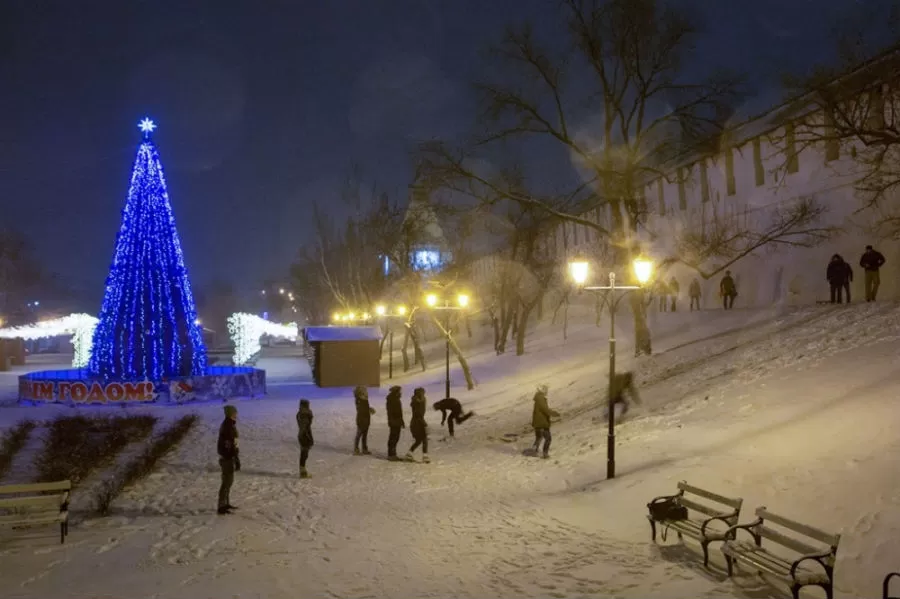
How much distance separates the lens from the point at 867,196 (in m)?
27.0

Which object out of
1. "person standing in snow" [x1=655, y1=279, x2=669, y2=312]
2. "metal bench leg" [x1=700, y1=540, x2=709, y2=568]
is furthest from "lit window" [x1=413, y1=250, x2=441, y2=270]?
"metal bench leg" [x1=700, y1=540, x2=709, y2=568]

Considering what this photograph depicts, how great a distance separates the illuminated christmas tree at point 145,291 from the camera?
2795 cm

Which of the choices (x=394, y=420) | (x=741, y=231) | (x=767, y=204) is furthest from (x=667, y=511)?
(x=741, y=231)

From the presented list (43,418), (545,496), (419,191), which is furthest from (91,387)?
(545,496)

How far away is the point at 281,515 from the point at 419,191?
14.4 metres

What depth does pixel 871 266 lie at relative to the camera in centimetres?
2220

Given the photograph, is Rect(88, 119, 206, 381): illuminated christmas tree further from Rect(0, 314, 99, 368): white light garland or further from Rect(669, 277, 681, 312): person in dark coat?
Rect(669, 277, 681, 312): person in dark coat

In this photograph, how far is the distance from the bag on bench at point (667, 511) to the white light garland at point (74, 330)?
37900 mm

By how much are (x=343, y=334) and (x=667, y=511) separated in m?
28.0

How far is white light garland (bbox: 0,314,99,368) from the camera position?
49491 mm

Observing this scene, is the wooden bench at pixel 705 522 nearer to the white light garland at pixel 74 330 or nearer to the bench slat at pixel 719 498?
the bench slat at pixel 719 498

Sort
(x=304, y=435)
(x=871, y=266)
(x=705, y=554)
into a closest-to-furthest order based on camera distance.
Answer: (x=705, y=554)
(x=304, y=435)
(x=871, y=266)

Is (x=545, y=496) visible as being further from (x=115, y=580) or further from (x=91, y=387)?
(x=91, y=387)

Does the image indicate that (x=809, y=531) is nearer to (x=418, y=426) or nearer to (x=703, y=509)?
(x=703, y=509)
